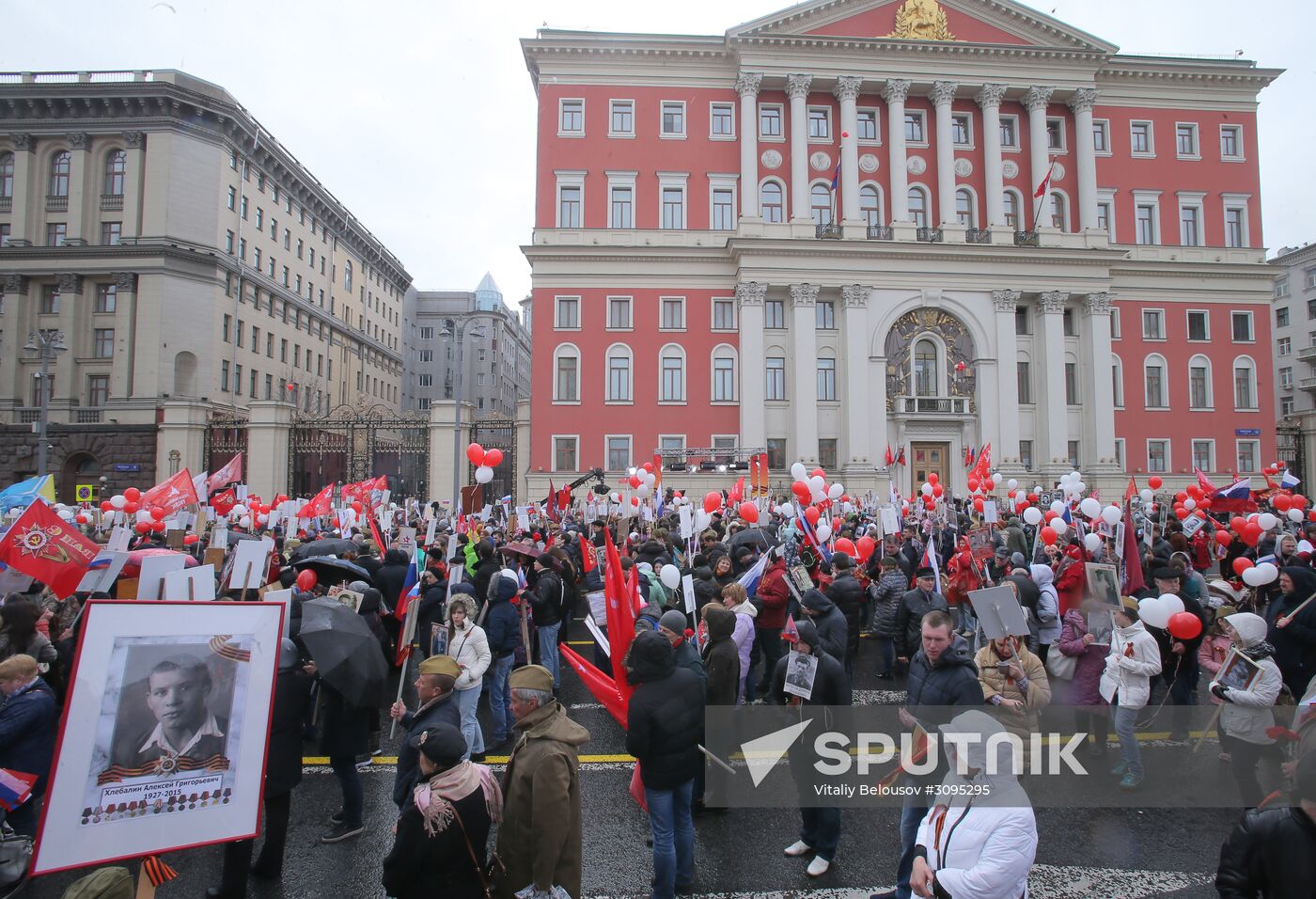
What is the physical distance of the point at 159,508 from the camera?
13.9 m

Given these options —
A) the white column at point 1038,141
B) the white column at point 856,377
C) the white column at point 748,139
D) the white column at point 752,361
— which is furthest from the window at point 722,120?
the white column at point 1038,141

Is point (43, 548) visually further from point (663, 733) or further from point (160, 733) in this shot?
point (663, 733)

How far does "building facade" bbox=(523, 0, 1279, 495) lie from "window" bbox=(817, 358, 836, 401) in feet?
0.28

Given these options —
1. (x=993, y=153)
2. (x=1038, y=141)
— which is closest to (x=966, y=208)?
(x=993, y=153)

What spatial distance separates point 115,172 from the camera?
130 feet

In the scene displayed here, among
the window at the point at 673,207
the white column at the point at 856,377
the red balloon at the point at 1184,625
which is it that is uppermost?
the window at the point at 673,207

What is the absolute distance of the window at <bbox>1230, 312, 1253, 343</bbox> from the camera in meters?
37.1

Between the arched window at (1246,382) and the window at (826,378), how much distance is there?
20.9 metres

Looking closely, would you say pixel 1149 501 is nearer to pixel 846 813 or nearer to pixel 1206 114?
pixel 846 813

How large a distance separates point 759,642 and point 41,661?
23.6ft

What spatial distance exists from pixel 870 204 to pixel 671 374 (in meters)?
13.3

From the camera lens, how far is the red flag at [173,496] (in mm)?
14086

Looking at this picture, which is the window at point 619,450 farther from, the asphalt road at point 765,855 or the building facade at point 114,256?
the asphalt road at point 765,855

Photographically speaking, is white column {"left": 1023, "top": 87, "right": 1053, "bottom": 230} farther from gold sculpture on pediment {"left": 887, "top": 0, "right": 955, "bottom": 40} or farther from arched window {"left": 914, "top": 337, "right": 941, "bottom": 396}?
arched window {"left": 914, "top": 337, "right": 941, "bottom": 396}
